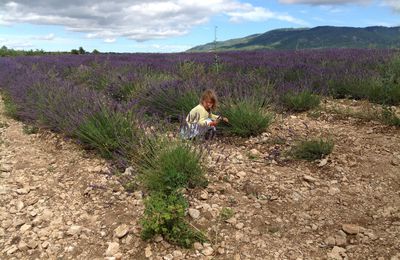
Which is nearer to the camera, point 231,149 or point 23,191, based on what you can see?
point 23,191

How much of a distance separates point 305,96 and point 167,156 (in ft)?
12.1

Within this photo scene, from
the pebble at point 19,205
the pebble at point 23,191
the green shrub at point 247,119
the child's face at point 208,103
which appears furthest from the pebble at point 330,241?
the pebble at point 23,191

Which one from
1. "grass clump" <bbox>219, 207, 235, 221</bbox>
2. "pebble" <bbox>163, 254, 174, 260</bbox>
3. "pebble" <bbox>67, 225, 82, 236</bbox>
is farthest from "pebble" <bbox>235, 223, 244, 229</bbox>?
"pebble" <bbox>67, 225, 82, 236</bbox>

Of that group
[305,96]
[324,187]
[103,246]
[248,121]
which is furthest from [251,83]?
[103,246]

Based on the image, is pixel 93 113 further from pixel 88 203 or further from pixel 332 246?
pixel 332 246

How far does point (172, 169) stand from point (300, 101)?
3.60 meters

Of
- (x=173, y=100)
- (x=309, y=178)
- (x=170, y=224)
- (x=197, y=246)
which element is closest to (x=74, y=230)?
(x=170, y=224)

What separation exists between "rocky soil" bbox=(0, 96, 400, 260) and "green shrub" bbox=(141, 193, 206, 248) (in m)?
0.07

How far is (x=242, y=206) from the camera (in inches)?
139

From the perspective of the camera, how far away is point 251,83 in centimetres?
713

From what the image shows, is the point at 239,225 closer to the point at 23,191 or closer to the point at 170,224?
the point at 170,224

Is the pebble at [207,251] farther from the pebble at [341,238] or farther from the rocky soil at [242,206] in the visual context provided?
the pebble at [341,238]

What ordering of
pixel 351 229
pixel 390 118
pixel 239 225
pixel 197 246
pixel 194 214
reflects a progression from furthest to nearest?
pixel 390 118, pixel 194 214, pixel 239 225, pixel 351 229, pixel 197 246

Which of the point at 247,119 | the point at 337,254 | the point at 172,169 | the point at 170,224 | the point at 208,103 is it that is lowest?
the point at 337,254
